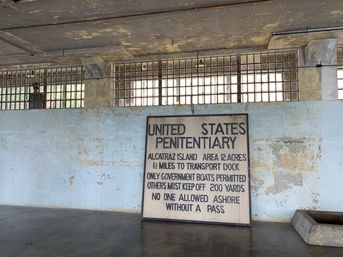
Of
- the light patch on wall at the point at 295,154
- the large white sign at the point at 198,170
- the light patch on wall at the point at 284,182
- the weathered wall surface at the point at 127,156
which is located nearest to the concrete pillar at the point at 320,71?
the weathered wall surface at the point at 127,156

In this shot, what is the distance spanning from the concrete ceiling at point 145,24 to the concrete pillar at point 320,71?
0.86 feet

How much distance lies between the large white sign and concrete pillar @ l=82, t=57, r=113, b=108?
1250 millimetres

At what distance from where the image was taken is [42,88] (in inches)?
→ 280

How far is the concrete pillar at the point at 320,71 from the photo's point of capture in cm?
539

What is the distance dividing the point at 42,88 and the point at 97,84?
5.08 ft

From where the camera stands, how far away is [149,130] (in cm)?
599

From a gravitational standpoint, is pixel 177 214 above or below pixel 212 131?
below

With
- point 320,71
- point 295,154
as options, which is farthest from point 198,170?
point 320,71

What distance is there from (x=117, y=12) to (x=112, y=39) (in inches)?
44.9

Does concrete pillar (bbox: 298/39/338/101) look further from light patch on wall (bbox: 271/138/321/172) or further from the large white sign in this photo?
the large white sign

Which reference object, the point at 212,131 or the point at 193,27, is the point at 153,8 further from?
the point at 212,131

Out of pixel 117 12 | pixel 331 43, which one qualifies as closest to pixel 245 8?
pixel 117 12

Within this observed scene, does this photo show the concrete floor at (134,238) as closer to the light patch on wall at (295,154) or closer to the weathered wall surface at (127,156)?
the weathered wall surface at (127,156)

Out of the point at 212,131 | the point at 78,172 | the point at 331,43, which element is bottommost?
the point at 78,172
